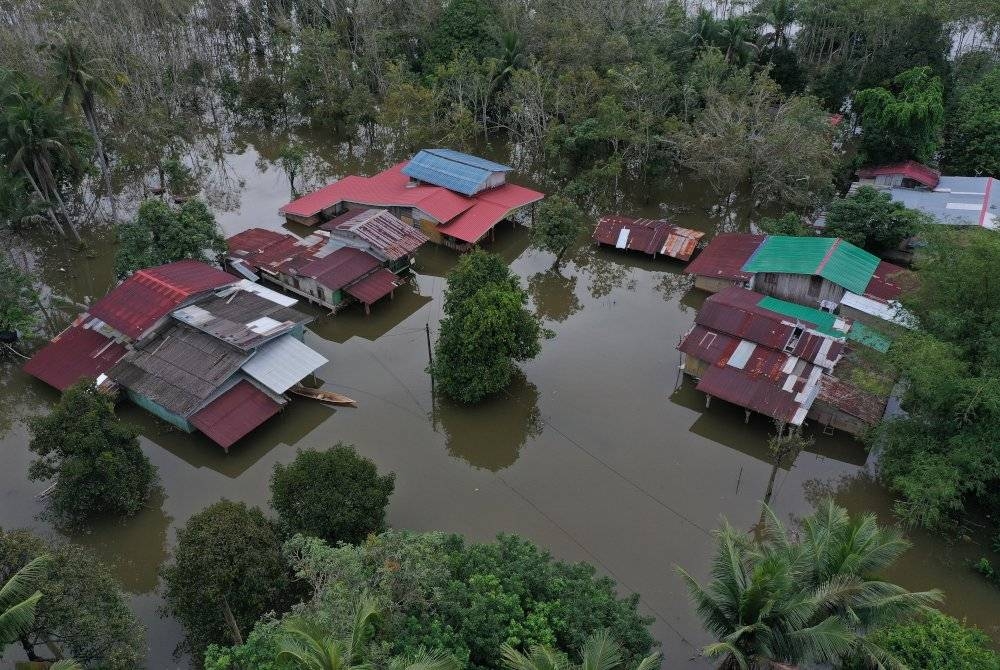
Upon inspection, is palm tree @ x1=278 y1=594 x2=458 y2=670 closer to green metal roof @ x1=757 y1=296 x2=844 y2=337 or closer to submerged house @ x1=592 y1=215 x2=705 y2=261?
green metal roof @ x1=757 y1=296 x2=844 y2=337

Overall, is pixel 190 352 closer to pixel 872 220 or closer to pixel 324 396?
pixel 324 396

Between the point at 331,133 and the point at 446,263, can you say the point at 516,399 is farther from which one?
the point at 331,133

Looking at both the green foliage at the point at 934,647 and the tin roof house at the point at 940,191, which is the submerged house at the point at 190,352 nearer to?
the green foliage at the point at 934,647

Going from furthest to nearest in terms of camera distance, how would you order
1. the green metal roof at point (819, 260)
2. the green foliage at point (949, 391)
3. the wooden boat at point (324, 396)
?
1. the green metal roof at point (819, 260)
2. the wooden boat at point (324, 396)
3. the green foliage at point (949, 391)

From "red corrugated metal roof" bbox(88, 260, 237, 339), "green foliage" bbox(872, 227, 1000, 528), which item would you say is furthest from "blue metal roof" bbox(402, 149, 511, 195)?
"green foliage" bbox(872, 227, 1000, 528)

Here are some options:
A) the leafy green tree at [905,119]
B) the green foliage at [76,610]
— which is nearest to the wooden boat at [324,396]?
the green foliage at [76,610]
